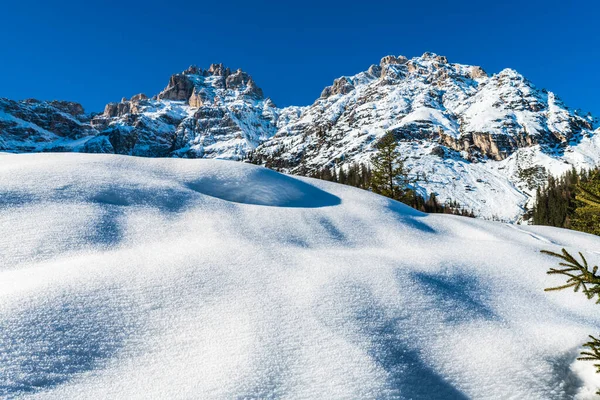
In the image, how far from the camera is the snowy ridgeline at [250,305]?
2.83 m

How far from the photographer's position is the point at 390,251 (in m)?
5.75

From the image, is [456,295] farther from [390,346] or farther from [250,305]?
[250,305]

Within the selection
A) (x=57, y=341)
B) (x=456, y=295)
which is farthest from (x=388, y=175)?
(x=57, y=341)

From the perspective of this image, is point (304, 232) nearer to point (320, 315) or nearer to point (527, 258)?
point (320, 315)

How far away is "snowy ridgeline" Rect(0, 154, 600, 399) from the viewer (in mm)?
2828

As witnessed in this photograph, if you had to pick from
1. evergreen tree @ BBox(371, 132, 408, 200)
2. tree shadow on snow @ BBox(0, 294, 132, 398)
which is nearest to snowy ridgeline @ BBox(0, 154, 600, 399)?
tree shadow on snow @ BBox(0, 294, 132, 398)

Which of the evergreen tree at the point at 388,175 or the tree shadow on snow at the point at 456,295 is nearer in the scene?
the tree shadow on snow at the point at 456,295

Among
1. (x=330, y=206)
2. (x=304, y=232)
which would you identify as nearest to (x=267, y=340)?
(x=304, y=232)

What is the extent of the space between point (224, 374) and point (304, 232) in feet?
11.3

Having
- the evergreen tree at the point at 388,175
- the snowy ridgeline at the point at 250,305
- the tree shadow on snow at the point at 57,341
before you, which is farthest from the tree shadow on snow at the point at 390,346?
the evergreen tree at the point at 388,175

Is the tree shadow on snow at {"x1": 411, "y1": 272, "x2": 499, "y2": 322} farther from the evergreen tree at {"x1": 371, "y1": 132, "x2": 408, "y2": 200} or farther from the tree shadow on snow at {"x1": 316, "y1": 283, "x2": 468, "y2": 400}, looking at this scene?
the evergreen tree at {"x1": 371, "y1": 132, "x2": 408, "y2": 200}

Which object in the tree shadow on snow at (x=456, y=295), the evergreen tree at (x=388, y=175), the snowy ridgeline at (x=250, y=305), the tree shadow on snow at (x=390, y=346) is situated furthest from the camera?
the evergreen tree at (x=388, y=175)

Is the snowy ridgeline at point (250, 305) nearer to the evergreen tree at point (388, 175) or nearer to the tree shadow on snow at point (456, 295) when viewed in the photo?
the tree shadow on snow at point (456, 295)

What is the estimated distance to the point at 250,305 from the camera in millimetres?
3697
